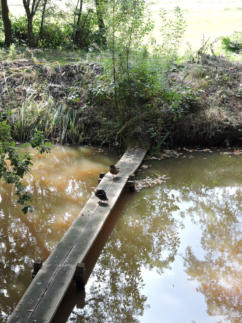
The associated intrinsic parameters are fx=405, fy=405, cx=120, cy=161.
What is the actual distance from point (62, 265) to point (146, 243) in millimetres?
1225

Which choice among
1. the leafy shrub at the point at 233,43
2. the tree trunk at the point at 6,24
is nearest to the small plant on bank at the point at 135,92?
the leafy shrub at the point at 233,43

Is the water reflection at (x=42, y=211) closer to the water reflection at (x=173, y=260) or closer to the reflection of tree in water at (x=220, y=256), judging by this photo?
the water reflection at (x=173, y=260)

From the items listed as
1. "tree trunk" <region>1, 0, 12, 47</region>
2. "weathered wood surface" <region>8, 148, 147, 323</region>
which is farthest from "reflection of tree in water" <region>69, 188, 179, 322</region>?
"tree trunk" <region>1, 0, 12, 47</region>

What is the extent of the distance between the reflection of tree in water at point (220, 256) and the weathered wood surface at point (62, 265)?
3.67 feet

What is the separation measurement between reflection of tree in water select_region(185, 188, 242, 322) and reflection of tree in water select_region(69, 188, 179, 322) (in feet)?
1.18

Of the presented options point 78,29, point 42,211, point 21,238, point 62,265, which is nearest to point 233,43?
point 78,29

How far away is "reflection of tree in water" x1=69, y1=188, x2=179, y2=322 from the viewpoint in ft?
12.0

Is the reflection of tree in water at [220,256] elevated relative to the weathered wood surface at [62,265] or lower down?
lower down

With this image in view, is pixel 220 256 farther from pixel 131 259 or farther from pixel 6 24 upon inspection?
pixel 6 24

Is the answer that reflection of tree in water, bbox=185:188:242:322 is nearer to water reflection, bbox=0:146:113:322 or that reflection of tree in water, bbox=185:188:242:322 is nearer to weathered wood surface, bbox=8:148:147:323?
weathered wood surface, bbox=8:148:147:323

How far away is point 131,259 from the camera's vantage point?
174 inches

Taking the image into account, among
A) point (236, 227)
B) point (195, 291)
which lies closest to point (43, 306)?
point (195, 291)

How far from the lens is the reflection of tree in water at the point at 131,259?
3670 millimetres

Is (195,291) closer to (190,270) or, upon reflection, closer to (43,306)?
(190,270)
